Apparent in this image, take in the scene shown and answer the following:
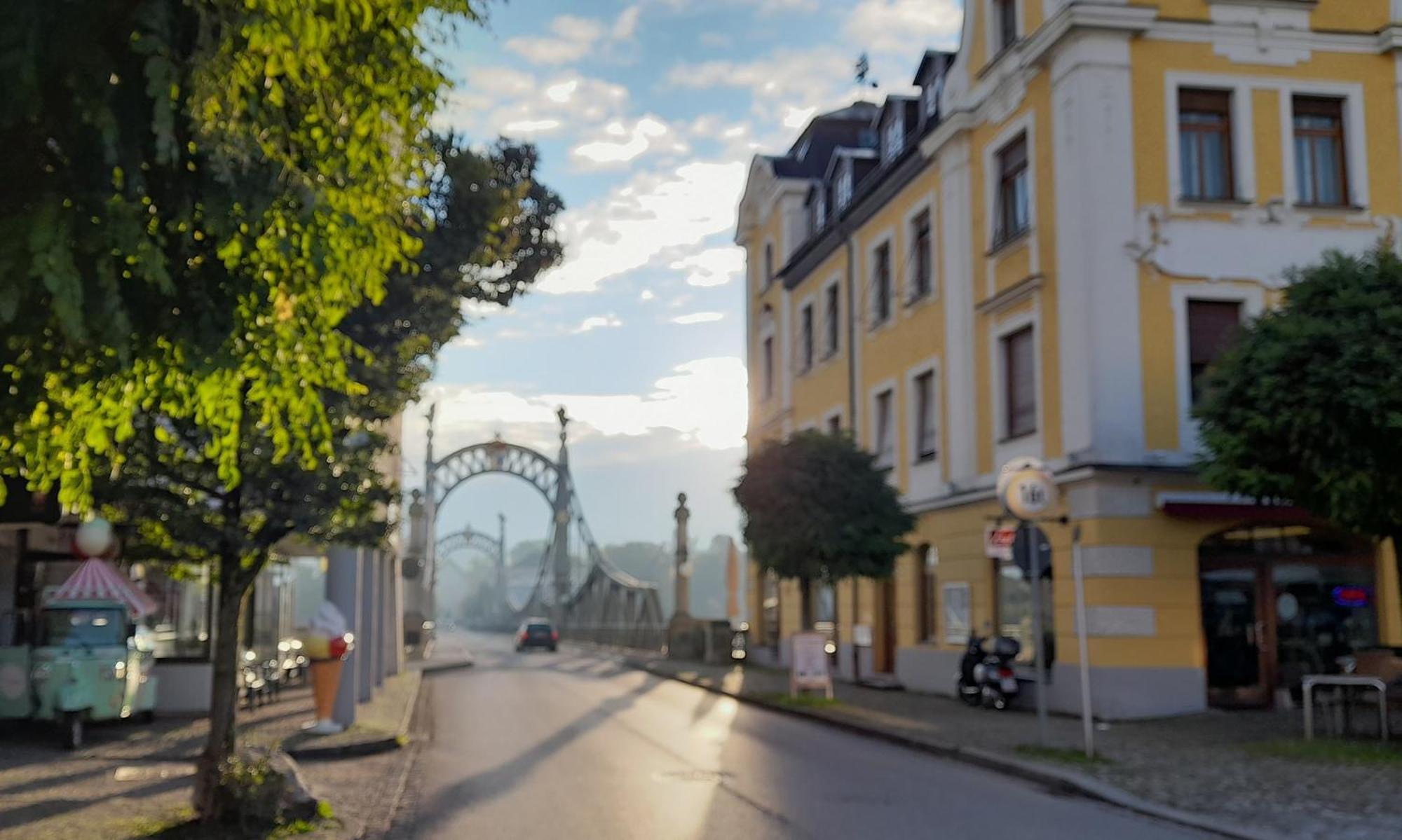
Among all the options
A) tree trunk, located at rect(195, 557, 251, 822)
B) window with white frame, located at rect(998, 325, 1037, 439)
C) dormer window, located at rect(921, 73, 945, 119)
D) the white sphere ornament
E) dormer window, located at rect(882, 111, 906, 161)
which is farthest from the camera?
dormer window, located at rect(882, 111, 906, 161)

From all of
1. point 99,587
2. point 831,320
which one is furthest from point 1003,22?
point 99,587

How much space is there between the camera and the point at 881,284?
27.9 m

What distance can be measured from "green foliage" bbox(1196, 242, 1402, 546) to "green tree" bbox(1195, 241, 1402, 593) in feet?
0.04

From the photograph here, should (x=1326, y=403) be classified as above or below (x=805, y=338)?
below

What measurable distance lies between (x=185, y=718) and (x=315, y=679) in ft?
13.1

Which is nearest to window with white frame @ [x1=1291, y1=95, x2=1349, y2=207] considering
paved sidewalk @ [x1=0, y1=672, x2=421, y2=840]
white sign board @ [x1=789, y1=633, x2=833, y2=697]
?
white sign board @ [x1=789, y1=633, x2=833, y2=697]

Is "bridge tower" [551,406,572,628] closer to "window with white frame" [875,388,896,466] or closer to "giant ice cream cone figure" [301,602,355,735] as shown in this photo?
"window with white frame" [875,388,896,466]

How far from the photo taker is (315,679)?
52.1 ft

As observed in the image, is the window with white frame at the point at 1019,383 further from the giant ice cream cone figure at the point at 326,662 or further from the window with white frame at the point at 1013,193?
the giant ice cream cone figure at the point at 326,662

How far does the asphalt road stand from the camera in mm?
9625

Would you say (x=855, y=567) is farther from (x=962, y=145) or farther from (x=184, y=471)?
(x=184, y=471)

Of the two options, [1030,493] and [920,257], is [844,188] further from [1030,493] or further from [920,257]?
[1030,493]

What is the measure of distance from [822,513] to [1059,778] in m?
9.80

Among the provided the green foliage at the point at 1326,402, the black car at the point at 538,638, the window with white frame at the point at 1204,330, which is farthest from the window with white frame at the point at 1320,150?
the black car at the point at 538,638
